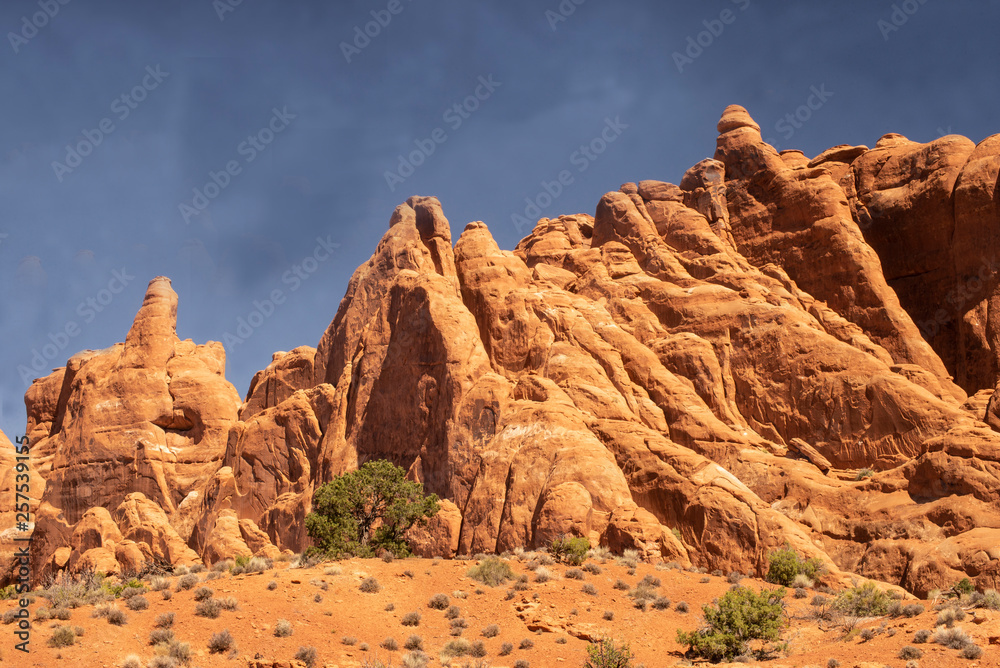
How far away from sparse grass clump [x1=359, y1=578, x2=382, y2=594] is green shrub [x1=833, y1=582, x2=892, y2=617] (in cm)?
1410

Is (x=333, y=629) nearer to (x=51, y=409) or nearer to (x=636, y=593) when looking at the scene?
(x=636, y=593)

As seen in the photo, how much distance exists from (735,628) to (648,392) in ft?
83.2

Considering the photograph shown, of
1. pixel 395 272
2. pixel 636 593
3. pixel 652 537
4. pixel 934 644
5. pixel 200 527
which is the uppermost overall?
pixel 395 272

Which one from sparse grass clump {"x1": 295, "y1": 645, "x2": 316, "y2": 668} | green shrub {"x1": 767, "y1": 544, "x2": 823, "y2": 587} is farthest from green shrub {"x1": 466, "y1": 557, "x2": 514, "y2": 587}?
green shrub {"x1": 767, "y1": 544, "x2": 823, "y2": 587}

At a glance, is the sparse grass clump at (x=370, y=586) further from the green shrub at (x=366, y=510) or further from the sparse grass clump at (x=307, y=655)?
the green shrub at (x=366, y=510)

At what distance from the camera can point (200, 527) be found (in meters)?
53.3

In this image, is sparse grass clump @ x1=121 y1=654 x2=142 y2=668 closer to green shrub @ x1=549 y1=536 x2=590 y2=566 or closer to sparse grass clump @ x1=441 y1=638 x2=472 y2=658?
sparse grass clump @ x1=441 y1=638 x2=472 y2=658

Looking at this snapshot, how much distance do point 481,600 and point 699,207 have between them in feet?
138

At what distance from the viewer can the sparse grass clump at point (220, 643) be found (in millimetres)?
20172

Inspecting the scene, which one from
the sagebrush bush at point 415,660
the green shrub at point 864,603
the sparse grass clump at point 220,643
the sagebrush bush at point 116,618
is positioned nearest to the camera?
the sagebrush bush at point 415,660

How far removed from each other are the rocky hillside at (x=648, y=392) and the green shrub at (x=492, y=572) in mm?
6098

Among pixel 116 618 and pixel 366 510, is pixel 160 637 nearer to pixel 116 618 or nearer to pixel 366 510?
pixel 116 618

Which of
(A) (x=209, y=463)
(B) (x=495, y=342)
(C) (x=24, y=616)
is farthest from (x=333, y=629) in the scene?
(A) (x=209, y=463)

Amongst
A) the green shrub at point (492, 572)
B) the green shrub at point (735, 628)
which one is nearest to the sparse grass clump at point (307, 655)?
the green shrub at point (492, 572)
